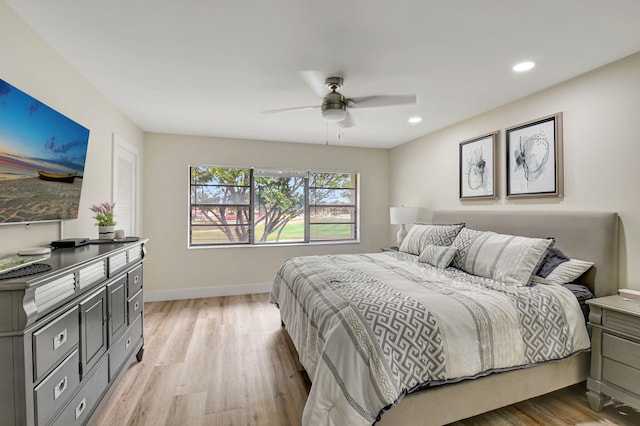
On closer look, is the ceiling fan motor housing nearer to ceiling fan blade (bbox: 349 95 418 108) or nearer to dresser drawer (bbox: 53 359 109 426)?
ceiling fan blade (bbox: 349 95 418 108)

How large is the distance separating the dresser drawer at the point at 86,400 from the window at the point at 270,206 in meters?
2.97

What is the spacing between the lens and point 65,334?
4.86 feet

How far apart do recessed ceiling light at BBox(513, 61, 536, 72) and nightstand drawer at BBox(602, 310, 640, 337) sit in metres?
1.86

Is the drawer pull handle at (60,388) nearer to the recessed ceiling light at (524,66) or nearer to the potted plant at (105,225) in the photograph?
the potted plant at (105,225)

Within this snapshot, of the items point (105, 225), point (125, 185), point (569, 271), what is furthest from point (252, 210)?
point (569, 271)

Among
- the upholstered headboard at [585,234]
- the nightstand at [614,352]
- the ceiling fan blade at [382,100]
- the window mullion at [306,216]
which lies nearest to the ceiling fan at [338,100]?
the ceiling fan blade at [382,100]

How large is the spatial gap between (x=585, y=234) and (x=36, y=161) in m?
3.94

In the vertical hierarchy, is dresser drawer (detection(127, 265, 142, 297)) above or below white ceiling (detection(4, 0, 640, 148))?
below

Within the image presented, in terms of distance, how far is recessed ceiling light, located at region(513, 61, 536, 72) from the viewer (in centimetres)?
236

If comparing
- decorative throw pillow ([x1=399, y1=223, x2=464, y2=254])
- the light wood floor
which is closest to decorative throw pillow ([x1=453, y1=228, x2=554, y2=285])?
decorative throw pillow ([x1=399, y1=223, x2=464, y2=254])

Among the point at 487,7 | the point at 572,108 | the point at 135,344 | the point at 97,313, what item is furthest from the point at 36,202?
the point at 572,108

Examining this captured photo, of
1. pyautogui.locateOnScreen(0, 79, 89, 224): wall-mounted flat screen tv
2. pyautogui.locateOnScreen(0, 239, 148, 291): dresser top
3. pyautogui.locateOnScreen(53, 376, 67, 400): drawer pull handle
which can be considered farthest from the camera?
pyautogui.locateOnScreen(0, 79, 89, 224): wall-mounted flat screen tv

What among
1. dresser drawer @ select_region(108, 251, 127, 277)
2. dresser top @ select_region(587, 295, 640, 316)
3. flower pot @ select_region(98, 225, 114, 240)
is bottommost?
dresser top @ select_region(587, 295, 640, 316)

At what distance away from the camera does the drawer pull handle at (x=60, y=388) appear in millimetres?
1387
